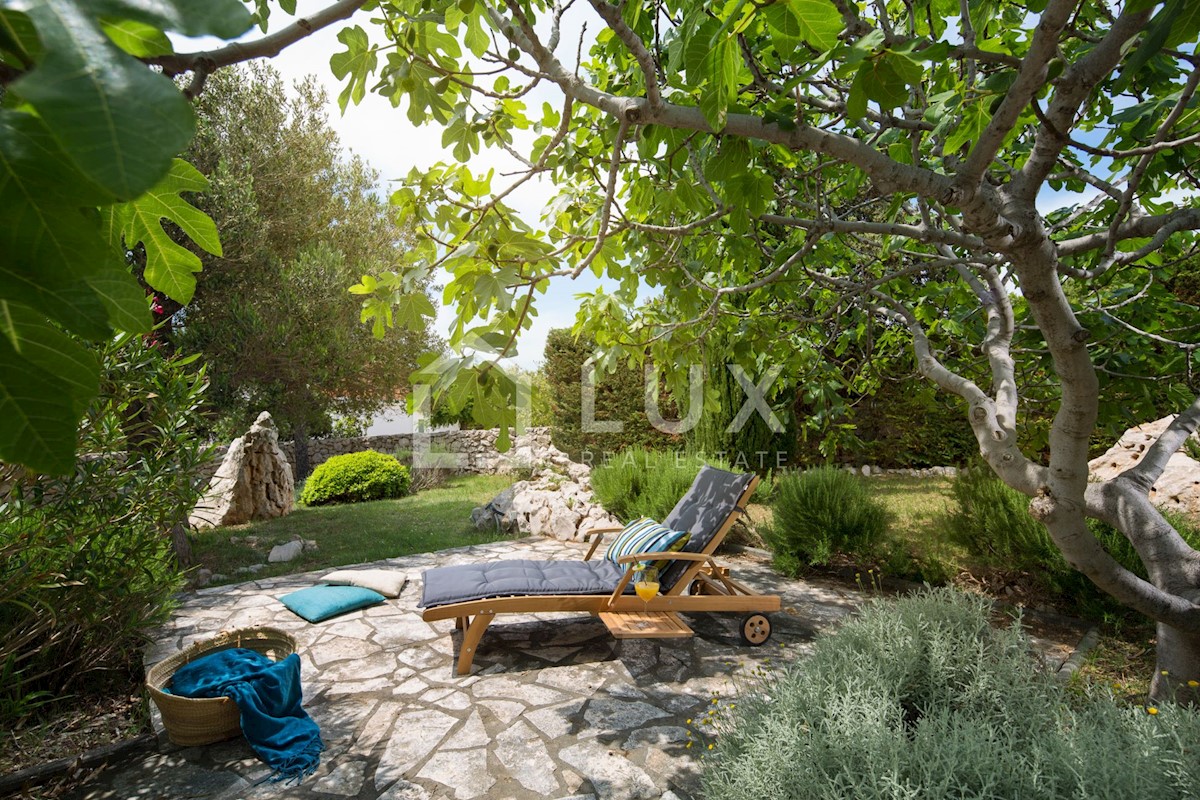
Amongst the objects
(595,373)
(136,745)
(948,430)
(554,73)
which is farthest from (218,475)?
(948,430)

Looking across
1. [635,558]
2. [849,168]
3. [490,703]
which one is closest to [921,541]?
[635,558]

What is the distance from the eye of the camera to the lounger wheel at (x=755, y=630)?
164 inches

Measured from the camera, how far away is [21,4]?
33 cm

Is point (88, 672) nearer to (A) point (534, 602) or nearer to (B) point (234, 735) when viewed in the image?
(B) point (234, 735)

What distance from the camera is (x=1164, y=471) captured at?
14.8ft

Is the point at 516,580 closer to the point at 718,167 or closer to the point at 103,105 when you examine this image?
the point at 718,167

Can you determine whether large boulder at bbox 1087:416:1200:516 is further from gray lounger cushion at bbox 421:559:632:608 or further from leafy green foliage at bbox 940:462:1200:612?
gray lounger cushion at bbox 421:559:632:608

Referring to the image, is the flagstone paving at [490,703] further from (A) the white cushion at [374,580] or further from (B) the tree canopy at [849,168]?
(B) the tree canopy at [849,168]

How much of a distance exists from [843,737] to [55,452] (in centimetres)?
210

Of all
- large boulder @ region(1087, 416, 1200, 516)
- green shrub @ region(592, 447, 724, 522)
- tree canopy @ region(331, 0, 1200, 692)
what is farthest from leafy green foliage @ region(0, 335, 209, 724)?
large boulder @ region(1087, 416, 1200, 516)

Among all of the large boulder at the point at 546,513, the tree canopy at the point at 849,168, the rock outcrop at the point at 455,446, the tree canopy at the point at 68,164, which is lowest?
the large boulder at the point at 546,513

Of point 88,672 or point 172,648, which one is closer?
point 88,672

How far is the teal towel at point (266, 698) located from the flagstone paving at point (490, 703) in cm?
8

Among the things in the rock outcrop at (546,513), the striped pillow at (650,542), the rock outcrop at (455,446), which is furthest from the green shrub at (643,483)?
the rock outcrop at (455,446)
